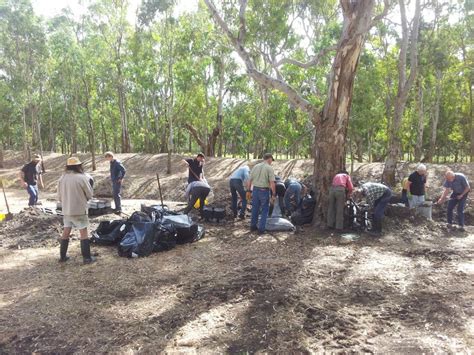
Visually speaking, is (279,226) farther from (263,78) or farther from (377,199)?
(263,78)

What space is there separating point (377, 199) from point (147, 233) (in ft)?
14.7

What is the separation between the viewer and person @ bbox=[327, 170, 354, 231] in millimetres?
7258

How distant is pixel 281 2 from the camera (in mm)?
13719

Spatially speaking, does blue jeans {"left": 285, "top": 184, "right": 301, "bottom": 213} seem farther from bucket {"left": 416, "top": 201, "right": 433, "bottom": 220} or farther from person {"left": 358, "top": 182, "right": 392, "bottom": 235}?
bucket {"left": 416, "top": 201, "right": 433, "bottom": 220}

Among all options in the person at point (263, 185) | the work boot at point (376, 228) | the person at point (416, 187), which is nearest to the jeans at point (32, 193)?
the person at point (263, 185)

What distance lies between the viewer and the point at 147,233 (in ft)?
20.9

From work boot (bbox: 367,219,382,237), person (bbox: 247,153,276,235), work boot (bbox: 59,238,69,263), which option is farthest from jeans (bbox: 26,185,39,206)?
work boot (bbox: 367,219,382,237)

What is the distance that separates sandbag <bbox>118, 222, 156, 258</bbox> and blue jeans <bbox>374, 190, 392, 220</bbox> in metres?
4.37

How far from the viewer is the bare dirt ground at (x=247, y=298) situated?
138 inches

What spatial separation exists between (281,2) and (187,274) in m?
11.6

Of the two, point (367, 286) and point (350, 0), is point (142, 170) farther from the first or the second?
point (367, 286)

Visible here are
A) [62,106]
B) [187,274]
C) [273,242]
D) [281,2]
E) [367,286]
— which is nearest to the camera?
[367,286]

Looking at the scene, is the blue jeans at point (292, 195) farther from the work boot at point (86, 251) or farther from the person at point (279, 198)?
the work boot at point (86, 251)

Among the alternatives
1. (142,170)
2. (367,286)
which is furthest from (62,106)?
(367,286)
